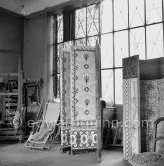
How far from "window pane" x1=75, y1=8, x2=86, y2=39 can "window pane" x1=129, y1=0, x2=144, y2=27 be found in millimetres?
1724

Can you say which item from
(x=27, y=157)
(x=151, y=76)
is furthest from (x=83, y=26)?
(x=27, y=157)


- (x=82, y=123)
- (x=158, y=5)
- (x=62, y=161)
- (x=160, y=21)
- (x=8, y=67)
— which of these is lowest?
(x=62, y=161)

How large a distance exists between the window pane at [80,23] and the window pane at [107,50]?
2.77 ft

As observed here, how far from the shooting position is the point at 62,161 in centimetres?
565

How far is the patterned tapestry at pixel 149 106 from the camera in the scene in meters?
5.79

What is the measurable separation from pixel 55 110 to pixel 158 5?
13.7 feet

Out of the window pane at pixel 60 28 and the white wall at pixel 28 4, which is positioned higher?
the white wall at pixel 28 4

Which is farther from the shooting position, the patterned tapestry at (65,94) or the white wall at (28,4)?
the white wall at (28,4)

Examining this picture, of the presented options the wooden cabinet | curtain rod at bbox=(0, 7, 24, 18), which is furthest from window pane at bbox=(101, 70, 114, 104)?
curtain rod at bbox=(0, 7, 24, 18)

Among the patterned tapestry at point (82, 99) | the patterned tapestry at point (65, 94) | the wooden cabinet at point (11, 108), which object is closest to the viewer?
the patterned tapestry at point (82, 99)

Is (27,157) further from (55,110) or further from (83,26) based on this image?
(83,26)

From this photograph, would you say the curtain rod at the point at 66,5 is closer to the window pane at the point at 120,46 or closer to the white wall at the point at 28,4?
the white wall at the point at 28,4

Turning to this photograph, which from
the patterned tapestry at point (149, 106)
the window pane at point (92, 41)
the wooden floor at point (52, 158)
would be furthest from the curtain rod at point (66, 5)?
the wooden floor at point (52, 158)

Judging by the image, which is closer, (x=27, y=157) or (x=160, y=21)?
(x=27, y=157)
